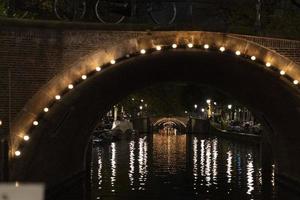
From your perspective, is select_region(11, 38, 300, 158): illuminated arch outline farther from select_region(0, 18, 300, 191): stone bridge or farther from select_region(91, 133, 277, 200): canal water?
select_region(91, 133, 277, 200): canal water

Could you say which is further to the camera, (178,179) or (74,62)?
(178,179)

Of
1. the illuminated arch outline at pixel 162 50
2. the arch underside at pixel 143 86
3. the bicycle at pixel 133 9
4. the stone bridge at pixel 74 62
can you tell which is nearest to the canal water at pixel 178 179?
the arch underside at pixel 143 86

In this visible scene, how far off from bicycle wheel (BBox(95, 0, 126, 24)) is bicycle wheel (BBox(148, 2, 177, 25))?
969 mm

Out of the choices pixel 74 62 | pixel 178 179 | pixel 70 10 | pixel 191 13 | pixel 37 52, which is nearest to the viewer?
pixel 74 62

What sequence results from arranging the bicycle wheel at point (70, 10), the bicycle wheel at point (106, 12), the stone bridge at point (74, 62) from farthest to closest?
the bicycle wheel at point (70, 10)
the bicycle wheel at point (106, 12)
the stone bridge at point (74, 62)

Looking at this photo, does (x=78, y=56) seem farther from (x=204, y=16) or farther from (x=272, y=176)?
(x=272, y=176)

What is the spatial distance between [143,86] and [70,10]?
304 inches

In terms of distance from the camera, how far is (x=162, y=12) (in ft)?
60.0

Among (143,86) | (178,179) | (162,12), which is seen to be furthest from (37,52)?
(178,179)

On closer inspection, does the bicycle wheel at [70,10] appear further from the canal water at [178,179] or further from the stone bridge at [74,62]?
the canal water at [178,179]

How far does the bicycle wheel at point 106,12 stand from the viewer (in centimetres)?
1805

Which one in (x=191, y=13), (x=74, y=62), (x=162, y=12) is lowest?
(x=74, y=62)

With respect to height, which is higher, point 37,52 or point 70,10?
point 70,10

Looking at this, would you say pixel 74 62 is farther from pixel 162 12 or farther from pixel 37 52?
pixel 162 12
